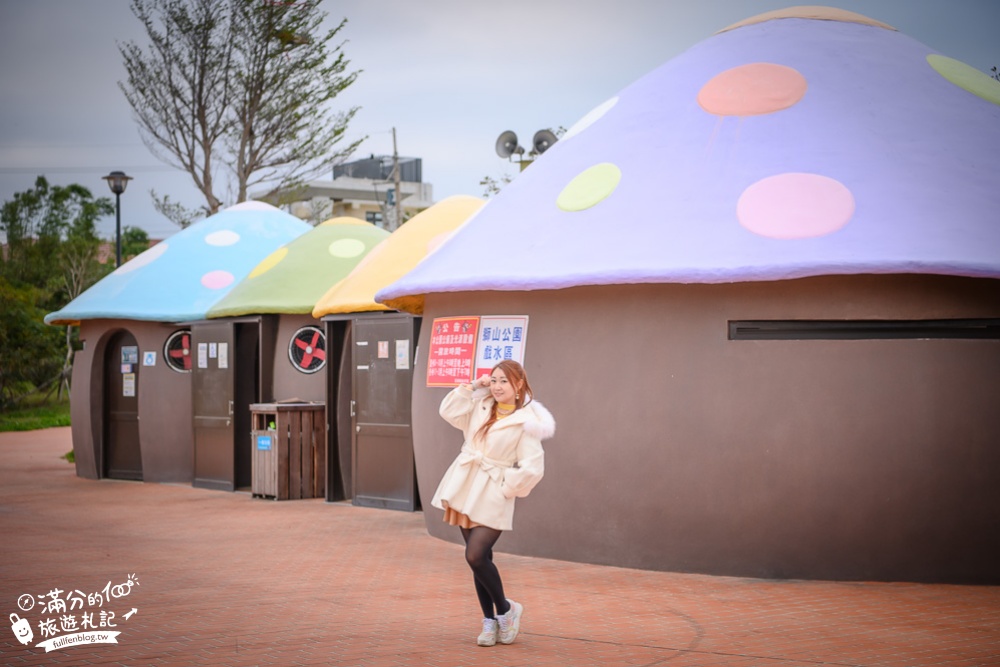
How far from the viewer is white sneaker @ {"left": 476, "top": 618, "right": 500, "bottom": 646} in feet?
21.2

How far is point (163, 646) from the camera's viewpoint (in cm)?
653

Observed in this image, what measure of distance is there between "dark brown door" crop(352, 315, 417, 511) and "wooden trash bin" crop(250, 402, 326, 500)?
108 cm

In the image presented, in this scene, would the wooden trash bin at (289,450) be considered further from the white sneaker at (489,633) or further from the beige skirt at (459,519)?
the white sneaker at (489,633)

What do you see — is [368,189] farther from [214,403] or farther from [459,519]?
[459,519]

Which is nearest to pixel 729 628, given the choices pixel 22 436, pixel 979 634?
pixel 979 634

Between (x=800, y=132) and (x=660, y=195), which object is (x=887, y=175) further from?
(x=660, y=195)

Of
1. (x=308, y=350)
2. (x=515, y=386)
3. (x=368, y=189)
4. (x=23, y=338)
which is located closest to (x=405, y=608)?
(x=515, y=386)

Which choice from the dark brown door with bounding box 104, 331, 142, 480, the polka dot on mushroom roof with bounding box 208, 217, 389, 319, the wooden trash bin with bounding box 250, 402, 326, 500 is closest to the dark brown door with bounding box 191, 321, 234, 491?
the polka dot on mushroom roof with bounding box 208, 217, 389, 319

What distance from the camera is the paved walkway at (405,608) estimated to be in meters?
6.31

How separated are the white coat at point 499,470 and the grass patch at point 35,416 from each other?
82.1ft

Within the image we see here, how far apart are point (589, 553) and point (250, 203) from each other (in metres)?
11.6

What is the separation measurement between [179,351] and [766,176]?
10.3 m

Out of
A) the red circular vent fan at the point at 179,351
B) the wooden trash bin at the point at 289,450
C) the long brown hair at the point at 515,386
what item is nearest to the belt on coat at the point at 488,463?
the long brown hair at the point at 515,386

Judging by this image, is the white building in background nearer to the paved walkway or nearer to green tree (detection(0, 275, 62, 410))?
green tree (detection(0, 275, 62, 410))
